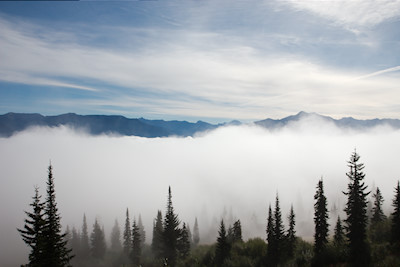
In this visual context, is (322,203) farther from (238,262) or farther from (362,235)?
(238,262)

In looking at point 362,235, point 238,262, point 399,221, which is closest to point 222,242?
point 238,262

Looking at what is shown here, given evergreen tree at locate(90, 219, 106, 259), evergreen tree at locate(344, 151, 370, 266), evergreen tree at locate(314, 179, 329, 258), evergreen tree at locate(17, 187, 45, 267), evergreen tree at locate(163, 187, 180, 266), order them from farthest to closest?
1. evergreen tree at locate(90, 219, 106, 259)
2. evergreen tree at locate(163, 187, 180, 266)
3. evergreen tree at locate(314, 179, 329, 258)
4. evergreen tree at locate(344, 151, 370, 266)
5. evergreen tree at locate(17, 187, 45, 267)

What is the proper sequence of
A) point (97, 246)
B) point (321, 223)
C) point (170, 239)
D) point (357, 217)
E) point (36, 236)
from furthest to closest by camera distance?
point (97, 246) → point (170, 239) → point (321, 223) → point (357, 217) → point (36, 236)

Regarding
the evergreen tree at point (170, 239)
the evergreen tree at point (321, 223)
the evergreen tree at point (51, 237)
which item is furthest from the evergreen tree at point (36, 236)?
the evergreen tree at point (321, 223)

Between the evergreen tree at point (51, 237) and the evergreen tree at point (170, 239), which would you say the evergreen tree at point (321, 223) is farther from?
the evergreen tree at point (51, 237)

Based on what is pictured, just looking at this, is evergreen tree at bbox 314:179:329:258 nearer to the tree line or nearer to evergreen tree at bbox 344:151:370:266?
the tree line

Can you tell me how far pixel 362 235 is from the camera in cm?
3556

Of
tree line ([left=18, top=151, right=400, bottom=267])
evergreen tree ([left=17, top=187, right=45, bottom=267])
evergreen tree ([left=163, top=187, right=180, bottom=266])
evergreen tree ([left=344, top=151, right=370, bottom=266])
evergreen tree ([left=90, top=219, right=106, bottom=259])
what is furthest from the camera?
evergreen tree ([left=90, top=219, right=106, bottom=259])

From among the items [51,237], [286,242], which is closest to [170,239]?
[286,242]

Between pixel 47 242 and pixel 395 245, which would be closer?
pixel 47 242

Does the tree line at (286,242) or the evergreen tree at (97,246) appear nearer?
the tree line at (286,242)

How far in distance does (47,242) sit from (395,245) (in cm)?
4221

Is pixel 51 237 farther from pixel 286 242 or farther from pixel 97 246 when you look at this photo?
pixel 97 246

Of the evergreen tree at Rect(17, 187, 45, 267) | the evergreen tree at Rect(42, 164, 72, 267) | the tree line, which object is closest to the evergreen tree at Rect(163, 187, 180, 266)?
the tree line
